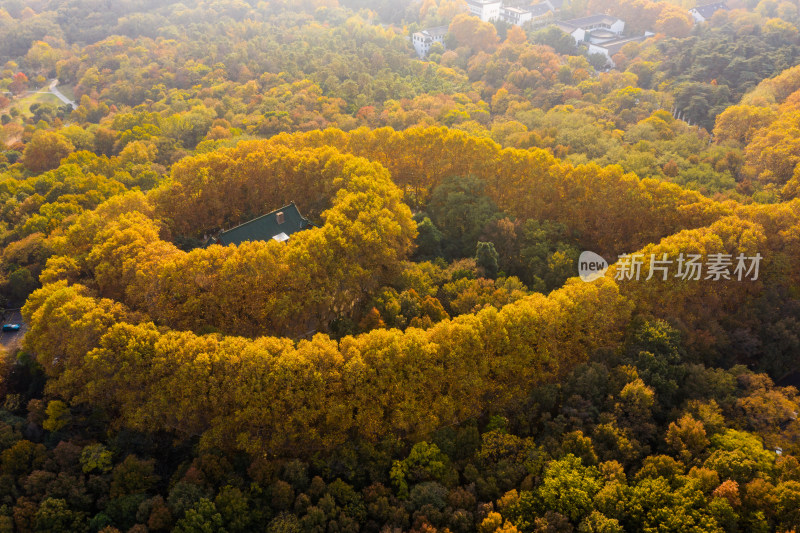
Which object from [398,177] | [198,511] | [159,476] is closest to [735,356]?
[398,177]

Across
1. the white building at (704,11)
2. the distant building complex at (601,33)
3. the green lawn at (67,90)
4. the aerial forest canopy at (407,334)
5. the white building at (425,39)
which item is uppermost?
the white building at (704,11)

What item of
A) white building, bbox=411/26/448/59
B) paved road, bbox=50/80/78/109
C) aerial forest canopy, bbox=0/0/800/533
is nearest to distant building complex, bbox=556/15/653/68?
white building, bbox=411/26/448/59

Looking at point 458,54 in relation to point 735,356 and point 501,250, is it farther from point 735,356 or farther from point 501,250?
point 735,356

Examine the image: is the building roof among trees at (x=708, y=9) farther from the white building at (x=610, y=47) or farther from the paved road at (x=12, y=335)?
the paved road at (x=12, y=335)

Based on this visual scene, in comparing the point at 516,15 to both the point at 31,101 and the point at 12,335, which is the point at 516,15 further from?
the point at 12,335

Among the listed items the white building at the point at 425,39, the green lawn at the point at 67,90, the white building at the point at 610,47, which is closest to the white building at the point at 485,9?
the white building at the point at 425,39
